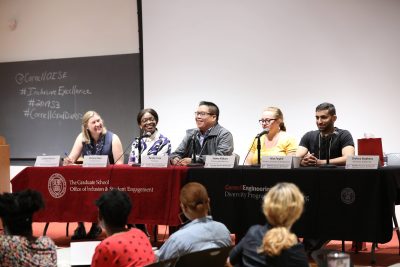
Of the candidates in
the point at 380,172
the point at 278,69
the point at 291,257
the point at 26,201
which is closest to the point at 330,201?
the point at 380,172

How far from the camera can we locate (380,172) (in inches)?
151

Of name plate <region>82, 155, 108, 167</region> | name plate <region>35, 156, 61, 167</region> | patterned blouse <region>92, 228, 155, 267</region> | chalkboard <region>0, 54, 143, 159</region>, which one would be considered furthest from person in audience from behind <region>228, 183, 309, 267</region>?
chalkboard <region>0, 54, 143, 159</region>

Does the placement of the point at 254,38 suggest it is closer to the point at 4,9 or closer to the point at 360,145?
the point at 360,145

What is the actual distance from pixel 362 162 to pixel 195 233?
1721 millimetres

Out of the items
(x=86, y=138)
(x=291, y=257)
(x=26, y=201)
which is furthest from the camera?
(x=86, y=138)

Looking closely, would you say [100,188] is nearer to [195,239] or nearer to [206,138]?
[206,138]

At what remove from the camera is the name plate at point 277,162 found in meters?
4.18

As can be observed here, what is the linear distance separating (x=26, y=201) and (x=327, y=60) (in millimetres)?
4373

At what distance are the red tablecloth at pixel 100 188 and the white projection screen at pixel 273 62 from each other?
2.22 metres

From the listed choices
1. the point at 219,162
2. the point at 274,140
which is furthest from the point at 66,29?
the point at 219,162

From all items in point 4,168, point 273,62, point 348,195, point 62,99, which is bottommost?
point 348,195

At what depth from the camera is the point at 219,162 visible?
4414 millimetres

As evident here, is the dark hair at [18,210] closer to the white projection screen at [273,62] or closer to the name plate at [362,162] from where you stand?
the name plate at [362,162]

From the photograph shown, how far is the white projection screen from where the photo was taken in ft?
19.7
